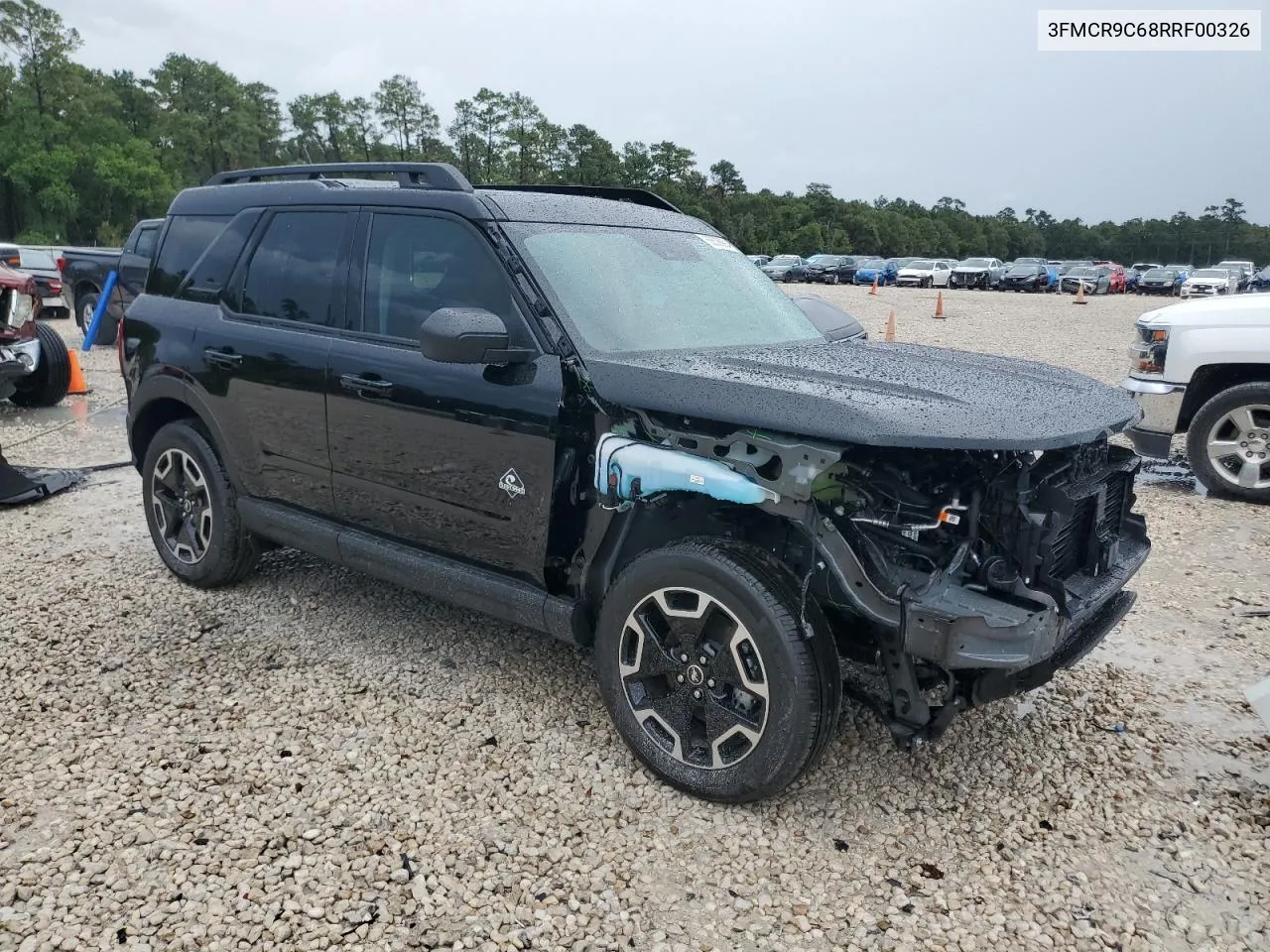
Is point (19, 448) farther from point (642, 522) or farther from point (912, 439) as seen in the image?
point (912, 439)

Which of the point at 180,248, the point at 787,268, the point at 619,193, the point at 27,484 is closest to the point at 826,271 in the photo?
the point at 787,268

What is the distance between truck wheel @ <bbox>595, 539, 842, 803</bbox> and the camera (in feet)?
8.99

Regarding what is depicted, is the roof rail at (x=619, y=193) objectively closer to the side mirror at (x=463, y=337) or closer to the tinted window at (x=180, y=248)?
the side mirror at (x=463, y=337)

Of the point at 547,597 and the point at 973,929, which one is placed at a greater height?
the point at 547,597

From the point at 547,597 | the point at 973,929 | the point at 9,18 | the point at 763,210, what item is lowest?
the point at 973,929

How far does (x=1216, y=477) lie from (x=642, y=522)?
540 cm

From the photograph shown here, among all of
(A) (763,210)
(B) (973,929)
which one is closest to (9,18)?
(A) (763,210)

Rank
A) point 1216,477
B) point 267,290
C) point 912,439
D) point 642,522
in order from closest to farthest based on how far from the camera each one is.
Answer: point 912,439 < point 642,522 < point 267,290 < point 1216,477

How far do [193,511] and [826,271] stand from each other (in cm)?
4380

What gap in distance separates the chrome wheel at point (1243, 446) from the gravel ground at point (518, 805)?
2.48 m

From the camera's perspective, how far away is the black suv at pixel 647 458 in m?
2.70

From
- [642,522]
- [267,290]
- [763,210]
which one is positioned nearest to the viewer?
[642,522]

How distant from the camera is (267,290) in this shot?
4.19m

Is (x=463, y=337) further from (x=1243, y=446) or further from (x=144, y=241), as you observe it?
(x=144, y=241)
